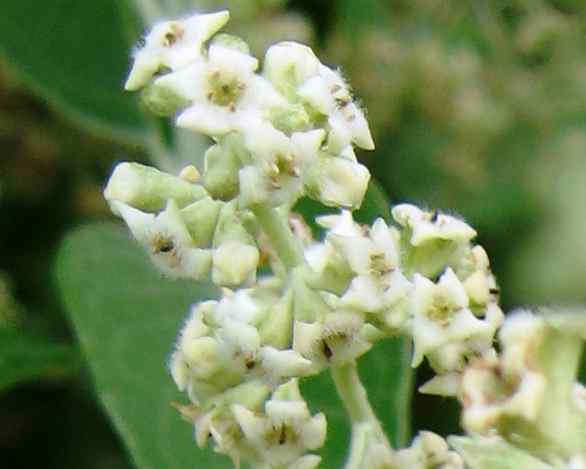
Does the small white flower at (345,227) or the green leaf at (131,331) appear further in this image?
the green leaf at (131,331)

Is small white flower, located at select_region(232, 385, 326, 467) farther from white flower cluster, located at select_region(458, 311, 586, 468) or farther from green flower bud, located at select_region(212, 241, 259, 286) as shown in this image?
white flower cluster, located at select_region(458, 311, 586, 468)

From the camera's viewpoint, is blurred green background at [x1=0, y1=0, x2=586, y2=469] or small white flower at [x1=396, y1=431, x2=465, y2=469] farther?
blurred green background at [x1=0, y1=0, x2=586, y2=469]

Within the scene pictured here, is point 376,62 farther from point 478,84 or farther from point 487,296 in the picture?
point 487,296

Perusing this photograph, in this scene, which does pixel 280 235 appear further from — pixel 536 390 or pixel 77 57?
pixel 77 57

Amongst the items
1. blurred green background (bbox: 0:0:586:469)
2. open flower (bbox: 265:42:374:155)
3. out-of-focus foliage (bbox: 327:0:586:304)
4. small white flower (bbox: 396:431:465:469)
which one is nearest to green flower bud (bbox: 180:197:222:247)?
open flower (bbox: 265:42:374:155)

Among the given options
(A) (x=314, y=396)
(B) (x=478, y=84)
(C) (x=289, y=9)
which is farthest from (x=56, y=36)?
(A) (x=314, y=396)

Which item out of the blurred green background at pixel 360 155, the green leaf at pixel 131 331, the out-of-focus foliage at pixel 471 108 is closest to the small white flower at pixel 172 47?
the green leaf at pixel 131 331

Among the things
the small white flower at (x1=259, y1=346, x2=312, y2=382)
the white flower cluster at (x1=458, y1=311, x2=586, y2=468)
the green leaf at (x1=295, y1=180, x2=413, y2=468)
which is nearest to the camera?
the white flower cluster at (x1=458, y1=311, x2=586, y2=468)

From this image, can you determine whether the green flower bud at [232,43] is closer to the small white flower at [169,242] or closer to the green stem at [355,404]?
the small white flower at [169,242]
